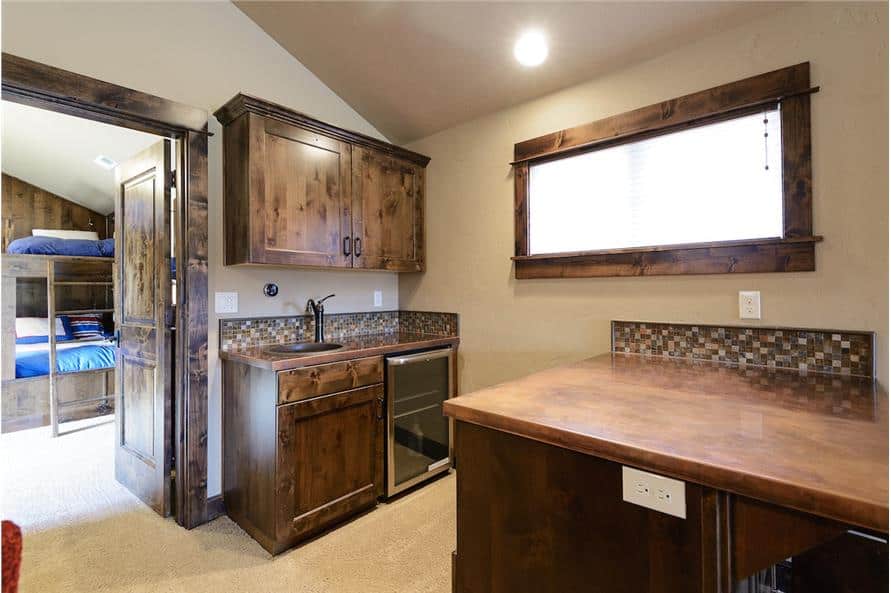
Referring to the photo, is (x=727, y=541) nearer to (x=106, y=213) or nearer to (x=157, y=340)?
(x=157, y=340)

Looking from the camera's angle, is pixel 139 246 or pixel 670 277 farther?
pixel 139 246

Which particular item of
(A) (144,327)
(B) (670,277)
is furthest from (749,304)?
(A) (144,327)

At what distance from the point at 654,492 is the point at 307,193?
215 cm

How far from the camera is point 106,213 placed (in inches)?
225

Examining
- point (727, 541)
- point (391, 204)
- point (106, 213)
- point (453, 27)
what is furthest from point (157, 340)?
point (106, 213)

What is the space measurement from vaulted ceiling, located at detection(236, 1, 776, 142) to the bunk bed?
3.24 metres

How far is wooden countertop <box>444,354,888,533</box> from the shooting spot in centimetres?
84

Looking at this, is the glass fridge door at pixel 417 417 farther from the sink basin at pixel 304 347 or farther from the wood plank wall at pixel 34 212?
the wood plank wall at pixel 34 212

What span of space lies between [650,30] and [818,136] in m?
0.84

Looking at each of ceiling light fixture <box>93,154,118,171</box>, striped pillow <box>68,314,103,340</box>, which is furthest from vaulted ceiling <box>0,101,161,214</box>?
striped pillow <box>68,314,103,340</box>

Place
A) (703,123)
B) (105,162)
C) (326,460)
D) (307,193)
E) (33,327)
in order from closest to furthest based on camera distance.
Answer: (703,123) < (326,460) < (307,193) < (105,162) < (33,327)

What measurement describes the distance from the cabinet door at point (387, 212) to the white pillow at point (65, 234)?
160 inches

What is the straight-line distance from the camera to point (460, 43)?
234 centimetres

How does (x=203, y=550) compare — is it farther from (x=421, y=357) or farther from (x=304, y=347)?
(x=421, y=357)
